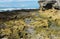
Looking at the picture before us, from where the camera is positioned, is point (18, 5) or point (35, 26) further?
point (18, 5)

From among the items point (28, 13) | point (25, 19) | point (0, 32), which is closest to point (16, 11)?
point (28, 13)

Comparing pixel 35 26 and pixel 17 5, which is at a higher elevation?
pixel 17 5

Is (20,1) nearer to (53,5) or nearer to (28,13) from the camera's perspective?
(28,13)

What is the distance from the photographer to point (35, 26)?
4.94 meters

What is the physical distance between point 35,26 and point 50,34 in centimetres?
71

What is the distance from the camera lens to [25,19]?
5.57 metres

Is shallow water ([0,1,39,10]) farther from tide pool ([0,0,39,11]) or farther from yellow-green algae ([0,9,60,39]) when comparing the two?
yellow-green algae ([0,9,60,39])

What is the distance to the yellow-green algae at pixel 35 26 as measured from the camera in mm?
4262

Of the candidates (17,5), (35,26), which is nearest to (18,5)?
(17,5)

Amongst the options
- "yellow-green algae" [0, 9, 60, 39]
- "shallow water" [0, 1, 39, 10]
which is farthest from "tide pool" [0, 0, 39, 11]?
"yellow-green algae" [0, 9, 60, 39]

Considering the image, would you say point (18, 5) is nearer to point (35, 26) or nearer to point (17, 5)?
point (17, 5)

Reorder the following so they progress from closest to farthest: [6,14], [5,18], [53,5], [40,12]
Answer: [5,18]
[6,14]
[40,12]
[53,5]

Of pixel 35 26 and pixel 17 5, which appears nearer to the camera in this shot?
pixel 35 26

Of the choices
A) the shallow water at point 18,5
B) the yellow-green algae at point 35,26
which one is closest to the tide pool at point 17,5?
the shallow water at point 18,5
